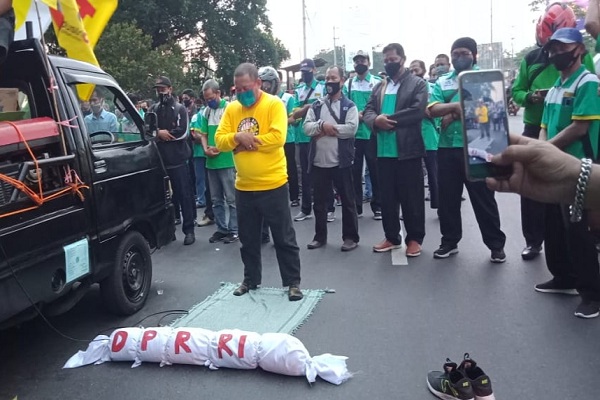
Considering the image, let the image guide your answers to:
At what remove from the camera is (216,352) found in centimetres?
374

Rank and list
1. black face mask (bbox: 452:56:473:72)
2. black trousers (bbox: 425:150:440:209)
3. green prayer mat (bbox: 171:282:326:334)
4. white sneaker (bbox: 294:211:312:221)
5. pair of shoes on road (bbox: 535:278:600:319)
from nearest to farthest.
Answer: pair of shoes on road (bbox: 535:278:600:319), green prayer mat (bbox: 171:282:326:334), black face mask (bbox: 452:56:473:72), white sneaker (bbox: 294:211:312:221), black trousers (bbox: 425:150:440:209)

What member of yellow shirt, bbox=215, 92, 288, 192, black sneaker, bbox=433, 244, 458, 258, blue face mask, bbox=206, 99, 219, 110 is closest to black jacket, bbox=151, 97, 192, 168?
blue face mask, bbox=206, 99, 219, 110

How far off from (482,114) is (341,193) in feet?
14.9

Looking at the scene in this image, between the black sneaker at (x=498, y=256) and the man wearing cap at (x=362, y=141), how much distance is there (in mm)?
2520

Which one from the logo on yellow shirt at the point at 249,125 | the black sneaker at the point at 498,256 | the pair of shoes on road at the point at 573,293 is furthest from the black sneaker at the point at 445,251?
the logo on yellow shirt at the point at 249,125

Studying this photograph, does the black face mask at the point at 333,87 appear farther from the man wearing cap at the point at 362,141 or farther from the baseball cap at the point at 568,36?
the baseball cap at the point at 568,36

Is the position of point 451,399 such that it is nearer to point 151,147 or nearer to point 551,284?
point 551,284

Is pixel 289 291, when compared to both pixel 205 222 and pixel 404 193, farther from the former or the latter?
pixel 205 222

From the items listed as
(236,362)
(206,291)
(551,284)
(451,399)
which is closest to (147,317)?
(206,291)

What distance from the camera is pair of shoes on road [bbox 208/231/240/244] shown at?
24.2 feet

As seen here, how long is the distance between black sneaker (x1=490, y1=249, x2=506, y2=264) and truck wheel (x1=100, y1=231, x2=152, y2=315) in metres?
3.37

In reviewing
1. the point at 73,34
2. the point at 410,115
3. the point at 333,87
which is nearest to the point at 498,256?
the point at 410,115

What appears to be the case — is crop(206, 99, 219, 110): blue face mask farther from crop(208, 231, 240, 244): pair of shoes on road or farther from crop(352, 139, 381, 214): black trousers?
crop(352, 139, 381, 214): black trousers

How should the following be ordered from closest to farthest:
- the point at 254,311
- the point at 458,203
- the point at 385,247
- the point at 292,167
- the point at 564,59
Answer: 1. the point at 564,59
2. the point at 254,311
3. the point at 458,203
4. the point at 385,247
5. the point at 292,167
